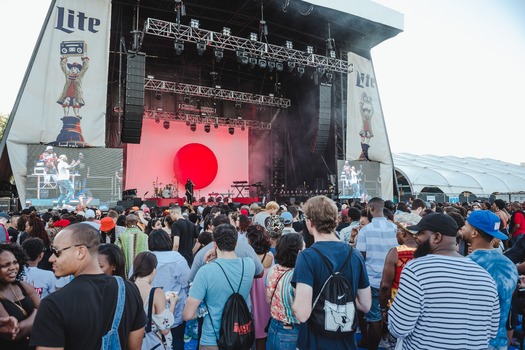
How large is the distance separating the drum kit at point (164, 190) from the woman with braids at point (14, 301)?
14943 mm

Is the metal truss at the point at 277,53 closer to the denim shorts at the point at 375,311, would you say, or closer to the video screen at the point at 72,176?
the video screen at the point at 72,176

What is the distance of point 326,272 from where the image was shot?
1.89m

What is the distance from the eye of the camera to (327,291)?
1.87 metres

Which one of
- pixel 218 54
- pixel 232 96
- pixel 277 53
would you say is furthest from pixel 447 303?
pixel 232 96

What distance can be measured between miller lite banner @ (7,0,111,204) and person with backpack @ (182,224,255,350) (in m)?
10.7

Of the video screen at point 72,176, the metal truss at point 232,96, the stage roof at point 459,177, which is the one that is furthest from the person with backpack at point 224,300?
the stage roof at point 459,177

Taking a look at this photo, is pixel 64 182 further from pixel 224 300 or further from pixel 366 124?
pixel 366 124

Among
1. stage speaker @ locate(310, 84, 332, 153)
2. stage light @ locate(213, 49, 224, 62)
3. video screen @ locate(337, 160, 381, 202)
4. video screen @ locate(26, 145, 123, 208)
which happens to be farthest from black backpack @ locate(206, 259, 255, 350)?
video screen @ locate(337, 160, 381, 202)

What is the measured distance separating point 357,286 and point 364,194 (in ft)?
47.8

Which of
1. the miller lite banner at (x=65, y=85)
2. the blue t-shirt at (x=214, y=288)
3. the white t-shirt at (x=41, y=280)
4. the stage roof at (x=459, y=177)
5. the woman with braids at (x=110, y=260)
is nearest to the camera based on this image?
the woman with braids at (x=110, y=260)

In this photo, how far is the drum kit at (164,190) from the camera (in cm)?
1684

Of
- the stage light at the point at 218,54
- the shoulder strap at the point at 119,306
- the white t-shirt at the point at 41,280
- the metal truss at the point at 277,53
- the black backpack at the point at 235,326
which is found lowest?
the black backpack at the point at 235,326

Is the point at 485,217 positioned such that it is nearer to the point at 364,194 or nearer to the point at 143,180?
the point at 364,194

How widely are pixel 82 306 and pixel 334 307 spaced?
1.21 m
